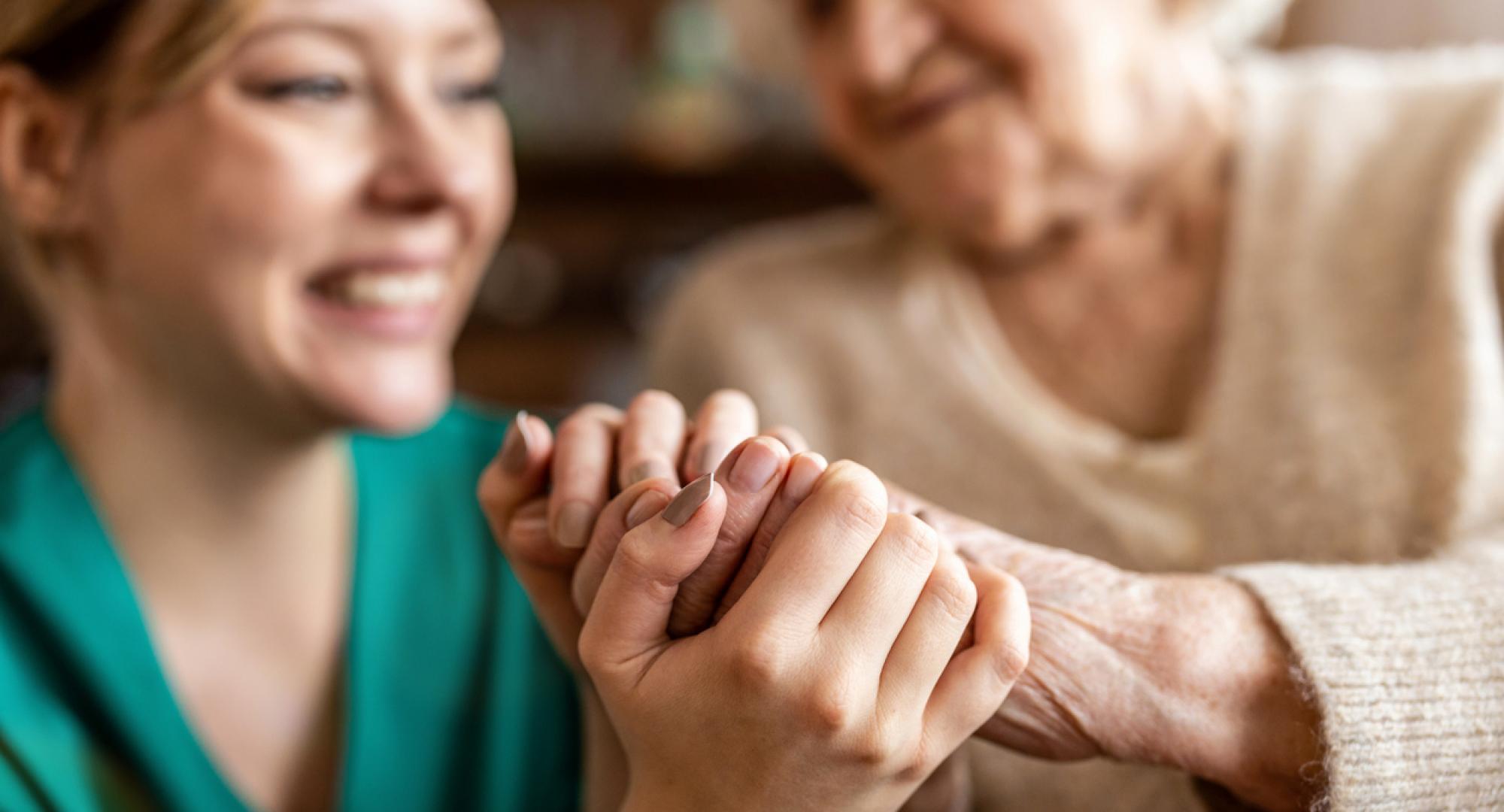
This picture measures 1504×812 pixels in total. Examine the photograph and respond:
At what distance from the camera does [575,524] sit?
2.13ft

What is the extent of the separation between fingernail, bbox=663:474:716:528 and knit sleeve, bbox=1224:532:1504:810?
342 mm

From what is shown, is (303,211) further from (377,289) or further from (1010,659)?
(1010,659)

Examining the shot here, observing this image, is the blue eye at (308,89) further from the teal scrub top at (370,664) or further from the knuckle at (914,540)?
the knuckle at (914,540)

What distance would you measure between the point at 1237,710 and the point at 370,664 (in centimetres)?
66

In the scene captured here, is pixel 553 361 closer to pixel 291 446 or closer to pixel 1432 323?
pixel 291 446

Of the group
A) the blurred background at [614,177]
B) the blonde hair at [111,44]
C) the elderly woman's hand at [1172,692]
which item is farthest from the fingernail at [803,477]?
the blurred background at [614,177]

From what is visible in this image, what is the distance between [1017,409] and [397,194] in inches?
23.8

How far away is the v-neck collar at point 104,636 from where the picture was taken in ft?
2.75

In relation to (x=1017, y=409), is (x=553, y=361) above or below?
below

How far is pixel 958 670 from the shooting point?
58 centimetres

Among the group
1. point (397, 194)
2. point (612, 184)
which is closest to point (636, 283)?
point (612, 184)

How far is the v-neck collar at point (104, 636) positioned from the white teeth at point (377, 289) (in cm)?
26

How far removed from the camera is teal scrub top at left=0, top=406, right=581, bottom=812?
0.83 metres

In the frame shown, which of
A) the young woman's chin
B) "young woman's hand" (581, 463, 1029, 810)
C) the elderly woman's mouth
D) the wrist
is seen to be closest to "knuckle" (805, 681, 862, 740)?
"young woman's hand" (581, 463, 1029, 810)
